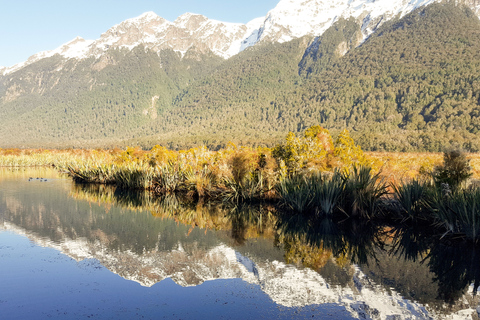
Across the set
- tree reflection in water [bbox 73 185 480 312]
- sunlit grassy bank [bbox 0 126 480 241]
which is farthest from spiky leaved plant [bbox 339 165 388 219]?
tree reflection in water [bbox 73 185 480 312]

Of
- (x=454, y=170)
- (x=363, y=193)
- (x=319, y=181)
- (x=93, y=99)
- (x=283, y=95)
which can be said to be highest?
(x=93, y=99)

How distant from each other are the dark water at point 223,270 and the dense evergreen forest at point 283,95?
66.2 metres

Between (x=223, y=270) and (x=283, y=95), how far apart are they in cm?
13472

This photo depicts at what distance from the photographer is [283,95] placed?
5463 inches

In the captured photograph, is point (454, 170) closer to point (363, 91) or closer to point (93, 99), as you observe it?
point (363, 91)

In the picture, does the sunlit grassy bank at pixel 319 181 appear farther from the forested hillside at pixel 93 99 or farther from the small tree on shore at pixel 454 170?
the forested hillside at pixel 93 99

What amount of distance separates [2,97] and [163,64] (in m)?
78.5

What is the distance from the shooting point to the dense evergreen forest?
9506cm

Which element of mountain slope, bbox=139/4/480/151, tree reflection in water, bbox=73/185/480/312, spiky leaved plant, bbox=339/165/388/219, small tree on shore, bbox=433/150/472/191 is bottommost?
tree reflection in water, bbox=73/185/480/312

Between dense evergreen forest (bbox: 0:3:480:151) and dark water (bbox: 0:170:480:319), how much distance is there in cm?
6622

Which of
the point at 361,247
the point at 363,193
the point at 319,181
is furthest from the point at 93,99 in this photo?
the point at 361,247

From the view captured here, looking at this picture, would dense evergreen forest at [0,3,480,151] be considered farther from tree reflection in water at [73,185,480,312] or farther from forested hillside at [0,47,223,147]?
tree reflection in water at [73,185,480,312]

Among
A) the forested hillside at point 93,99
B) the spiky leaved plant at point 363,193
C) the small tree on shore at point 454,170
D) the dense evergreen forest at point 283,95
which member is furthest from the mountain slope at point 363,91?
the spiky leaved plant at point 363,193

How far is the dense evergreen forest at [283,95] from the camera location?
95062mm
